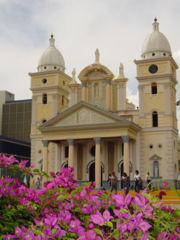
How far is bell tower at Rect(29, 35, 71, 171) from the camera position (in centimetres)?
4438

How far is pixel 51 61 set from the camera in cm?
4644

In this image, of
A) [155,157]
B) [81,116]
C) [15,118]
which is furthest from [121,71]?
[15,118]

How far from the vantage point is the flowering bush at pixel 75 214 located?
3.09m

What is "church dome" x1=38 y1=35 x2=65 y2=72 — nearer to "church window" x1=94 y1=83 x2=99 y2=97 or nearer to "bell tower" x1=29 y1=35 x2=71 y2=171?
"bell tower" x1=29 y1=35 x2=71 y2=171

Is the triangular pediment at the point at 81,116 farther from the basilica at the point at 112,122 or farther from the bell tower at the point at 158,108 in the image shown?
the bell tower at the point at 158,108

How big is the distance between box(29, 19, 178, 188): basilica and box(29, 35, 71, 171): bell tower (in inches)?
4.7

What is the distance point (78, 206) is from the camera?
4199 mm

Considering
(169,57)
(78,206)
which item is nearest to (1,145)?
(169,57)

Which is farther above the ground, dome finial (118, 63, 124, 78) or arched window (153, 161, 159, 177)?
dome finial (118, 63, 124, 78)

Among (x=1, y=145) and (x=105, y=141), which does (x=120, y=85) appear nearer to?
(x=105, y=141)

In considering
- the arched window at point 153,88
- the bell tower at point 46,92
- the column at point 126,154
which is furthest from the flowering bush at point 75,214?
the bell tower at point 46,92

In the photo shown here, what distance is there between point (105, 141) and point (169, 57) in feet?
36.7

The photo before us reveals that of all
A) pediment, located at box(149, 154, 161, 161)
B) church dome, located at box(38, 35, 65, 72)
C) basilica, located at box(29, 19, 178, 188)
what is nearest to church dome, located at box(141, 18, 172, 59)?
basilica, located at box(29, 19, 178, 188)

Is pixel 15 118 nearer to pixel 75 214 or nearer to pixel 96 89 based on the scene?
pixel 96 89
